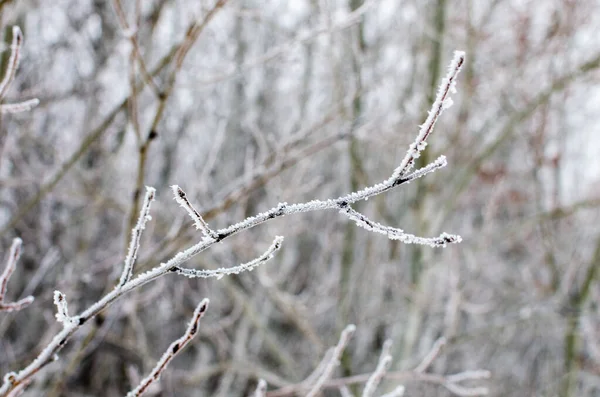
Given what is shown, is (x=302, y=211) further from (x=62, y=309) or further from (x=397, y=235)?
(x=62, y=309)

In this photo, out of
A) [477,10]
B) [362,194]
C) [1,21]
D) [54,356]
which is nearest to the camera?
[362,194]

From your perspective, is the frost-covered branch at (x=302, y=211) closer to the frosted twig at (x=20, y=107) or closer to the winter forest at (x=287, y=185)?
the winter forest at (x=287, y=185)

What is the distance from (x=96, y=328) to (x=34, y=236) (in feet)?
10.5

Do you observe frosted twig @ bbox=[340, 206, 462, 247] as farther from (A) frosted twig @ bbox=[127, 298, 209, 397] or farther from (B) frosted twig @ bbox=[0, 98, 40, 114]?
(B) frosted twig @ bbox=[0, 98, 40, 114]

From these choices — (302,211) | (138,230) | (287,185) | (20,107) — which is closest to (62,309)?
(138,230)

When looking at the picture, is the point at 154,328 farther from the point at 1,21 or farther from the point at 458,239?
the point at 458,239

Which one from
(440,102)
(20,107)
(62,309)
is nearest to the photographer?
(440,102)

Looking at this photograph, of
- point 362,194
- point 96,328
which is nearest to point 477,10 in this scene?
point 96,328

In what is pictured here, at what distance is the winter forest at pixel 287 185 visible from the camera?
5.37 feet

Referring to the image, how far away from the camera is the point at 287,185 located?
3434mm

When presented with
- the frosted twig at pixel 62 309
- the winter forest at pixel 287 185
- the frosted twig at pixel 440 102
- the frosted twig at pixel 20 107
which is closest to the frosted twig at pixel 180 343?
the winter forest at pixel 287 185

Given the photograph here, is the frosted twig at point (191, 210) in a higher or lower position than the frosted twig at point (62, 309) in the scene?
higher

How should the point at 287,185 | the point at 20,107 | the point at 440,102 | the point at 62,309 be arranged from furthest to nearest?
the point at 287,185, the point at 20,107, the point at 62,309, the point at 440,102

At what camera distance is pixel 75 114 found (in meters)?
5.12
